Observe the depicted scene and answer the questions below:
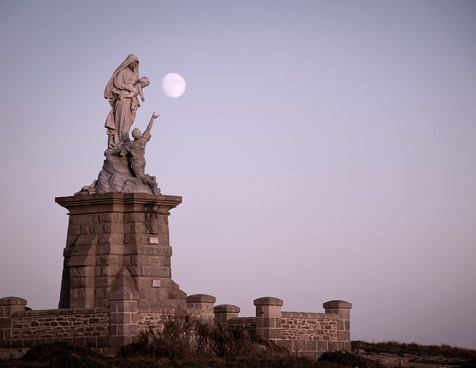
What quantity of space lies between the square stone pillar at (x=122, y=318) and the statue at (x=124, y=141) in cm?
386

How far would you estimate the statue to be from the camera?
111ft

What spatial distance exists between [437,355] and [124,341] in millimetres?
11070

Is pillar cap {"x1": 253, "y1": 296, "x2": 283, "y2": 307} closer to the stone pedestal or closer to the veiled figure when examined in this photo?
the stone pedestal

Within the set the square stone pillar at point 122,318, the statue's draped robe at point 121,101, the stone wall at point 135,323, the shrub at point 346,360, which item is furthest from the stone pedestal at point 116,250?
the shrub at point 346,360

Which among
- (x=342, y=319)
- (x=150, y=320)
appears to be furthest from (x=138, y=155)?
(x=342, y=319)

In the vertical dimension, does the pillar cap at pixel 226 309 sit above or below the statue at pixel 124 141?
below

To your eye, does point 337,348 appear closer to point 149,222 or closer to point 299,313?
point 299,313

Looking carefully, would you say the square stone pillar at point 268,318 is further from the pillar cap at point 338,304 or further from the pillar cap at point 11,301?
the pillar cap at point 11,301

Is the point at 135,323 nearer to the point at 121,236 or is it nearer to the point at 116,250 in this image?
the point at 116,250

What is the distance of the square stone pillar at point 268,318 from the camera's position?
109ft

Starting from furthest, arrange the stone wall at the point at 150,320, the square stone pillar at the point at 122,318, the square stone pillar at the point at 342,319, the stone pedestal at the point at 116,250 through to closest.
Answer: the square stone pillar at the point at 342,319 < the stone pedestal at the point at 116,250 < the stone wall at the point at 150,320 < the square stone pillar at the point at 122,318

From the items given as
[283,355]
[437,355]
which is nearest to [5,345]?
[283,355]

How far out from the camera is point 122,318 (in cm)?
3073

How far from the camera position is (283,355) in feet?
104
